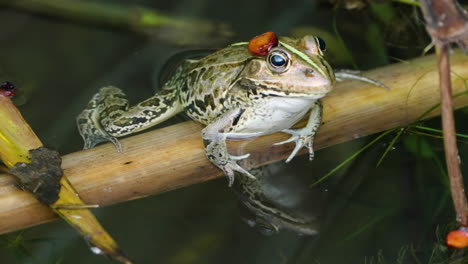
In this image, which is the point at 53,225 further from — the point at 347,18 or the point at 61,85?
the point at 347,18

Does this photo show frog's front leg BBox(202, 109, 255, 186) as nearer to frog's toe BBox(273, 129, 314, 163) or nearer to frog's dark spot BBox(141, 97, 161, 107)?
frog's toe BBox(273, 129, 314, 163)

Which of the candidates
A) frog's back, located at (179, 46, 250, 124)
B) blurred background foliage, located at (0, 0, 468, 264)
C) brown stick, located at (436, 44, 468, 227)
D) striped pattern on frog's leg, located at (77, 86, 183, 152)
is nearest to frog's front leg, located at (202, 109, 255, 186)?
frog's back, located at (179, 46, 250, 124)

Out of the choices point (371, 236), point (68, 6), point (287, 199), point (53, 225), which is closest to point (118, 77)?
point (68, 6)

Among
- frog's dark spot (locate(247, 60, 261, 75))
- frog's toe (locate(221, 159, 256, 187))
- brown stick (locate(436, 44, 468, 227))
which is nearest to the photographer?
brown stick (locate(436, 44, 468, 227))

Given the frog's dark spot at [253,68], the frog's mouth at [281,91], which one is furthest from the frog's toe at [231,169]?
the frog's dark spot at [253,68]

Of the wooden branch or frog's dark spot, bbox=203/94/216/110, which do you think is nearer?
the wooden branch

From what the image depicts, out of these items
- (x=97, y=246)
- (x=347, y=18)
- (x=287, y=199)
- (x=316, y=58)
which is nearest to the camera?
(x=97, y=246)

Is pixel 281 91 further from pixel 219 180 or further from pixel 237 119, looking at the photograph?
pixel 219 180
